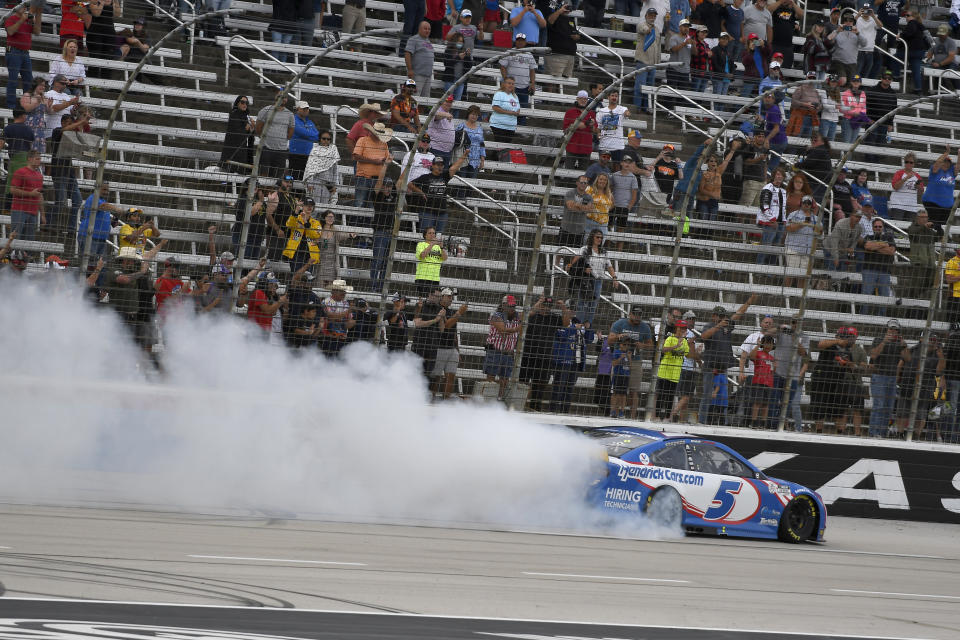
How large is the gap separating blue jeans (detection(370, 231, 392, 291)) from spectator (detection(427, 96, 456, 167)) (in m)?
2.35

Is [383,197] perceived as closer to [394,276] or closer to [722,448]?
[394,276]

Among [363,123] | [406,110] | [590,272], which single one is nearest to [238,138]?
[363,123]

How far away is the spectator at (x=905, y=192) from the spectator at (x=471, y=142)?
21.8ft

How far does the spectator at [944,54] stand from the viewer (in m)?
23.3

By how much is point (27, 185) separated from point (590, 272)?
6.07 metres

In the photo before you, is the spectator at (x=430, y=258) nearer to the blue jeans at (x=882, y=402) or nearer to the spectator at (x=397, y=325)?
the spectator at (x=397, y=325)

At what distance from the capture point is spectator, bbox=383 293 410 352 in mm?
12672

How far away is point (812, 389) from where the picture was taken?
48.3 ft

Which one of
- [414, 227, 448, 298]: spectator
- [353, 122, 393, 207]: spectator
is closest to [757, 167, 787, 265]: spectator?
[414, 227, 448, 298]: spectator

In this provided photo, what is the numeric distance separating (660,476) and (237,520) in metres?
4.47

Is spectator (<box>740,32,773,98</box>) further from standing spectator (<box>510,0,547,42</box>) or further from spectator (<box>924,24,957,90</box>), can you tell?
spectator (<box>924,24,957,90</box>)

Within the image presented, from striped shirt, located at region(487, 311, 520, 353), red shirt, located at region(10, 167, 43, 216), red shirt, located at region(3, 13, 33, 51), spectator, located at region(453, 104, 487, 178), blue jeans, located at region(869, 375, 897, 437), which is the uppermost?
red shirt, located at region(3, 13, 33, 51)

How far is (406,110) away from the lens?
1564 cm

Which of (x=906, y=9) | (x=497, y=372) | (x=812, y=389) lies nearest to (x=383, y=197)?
(x=497, y=372)
